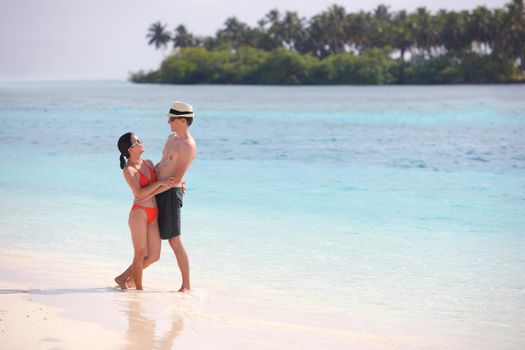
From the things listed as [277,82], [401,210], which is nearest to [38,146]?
[401,210]

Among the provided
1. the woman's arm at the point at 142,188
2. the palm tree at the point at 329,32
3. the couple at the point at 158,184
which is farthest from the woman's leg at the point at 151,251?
the palm tree at the point at 329,32

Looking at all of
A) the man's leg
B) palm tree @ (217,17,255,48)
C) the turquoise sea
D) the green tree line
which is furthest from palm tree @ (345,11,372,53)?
the man's leg

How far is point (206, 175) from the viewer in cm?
1644

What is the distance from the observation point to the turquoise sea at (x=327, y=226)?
659cm

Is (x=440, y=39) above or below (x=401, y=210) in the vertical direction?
above

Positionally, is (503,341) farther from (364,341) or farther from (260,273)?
(260,273)

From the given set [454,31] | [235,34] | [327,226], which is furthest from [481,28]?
[327,226]

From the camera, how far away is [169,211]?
20.4 feet

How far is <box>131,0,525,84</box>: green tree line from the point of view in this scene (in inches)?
4028

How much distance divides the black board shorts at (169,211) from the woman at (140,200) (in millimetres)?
50

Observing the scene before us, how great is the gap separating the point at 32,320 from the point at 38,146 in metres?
18.2

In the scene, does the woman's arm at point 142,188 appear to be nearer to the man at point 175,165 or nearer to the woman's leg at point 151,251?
the man at point 175,165

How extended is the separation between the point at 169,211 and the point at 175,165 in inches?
14.2

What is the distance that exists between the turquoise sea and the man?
33.5 inches
